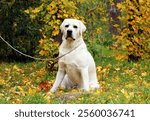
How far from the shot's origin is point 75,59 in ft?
31.2

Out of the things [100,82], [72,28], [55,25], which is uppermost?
[72,28]

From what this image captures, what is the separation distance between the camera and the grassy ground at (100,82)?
25.2ft

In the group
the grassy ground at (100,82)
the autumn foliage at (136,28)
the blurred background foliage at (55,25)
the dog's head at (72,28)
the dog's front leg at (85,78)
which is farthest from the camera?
the autumn foliage at (136,28)

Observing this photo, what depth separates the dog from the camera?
9531mm

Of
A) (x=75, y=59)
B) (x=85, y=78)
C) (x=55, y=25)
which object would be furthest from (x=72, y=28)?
(x=55, y=25)

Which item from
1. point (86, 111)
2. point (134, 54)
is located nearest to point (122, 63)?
point (134, 54)

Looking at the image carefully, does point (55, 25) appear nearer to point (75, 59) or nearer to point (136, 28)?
point (136, 28)

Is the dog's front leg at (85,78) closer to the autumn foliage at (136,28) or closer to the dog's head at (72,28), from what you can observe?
the dog's head at (72,28)

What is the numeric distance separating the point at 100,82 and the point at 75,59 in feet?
6.43

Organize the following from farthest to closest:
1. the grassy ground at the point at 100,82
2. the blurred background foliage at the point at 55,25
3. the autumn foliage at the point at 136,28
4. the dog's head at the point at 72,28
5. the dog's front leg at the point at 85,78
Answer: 1. the autumn foliage at the point at 136,28
2. the blurred background foliage at the point at 55,25
3. the dog's front leg at the point at 85,78
4. the dog's head at the point at 72,28
5. the grassy ground at the point at 100,82

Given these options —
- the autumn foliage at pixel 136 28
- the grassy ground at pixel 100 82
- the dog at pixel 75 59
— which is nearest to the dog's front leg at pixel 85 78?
the dog at pixel 75 59

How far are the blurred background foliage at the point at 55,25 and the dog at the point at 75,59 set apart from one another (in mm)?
2994

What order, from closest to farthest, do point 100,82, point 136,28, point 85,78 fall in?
1. point 85,78
2. point 100,82
3. point 136,28

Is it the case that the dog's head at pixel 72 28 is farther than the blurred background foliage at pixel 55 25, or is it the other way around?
the blurred background foliage at pixel 55 25
